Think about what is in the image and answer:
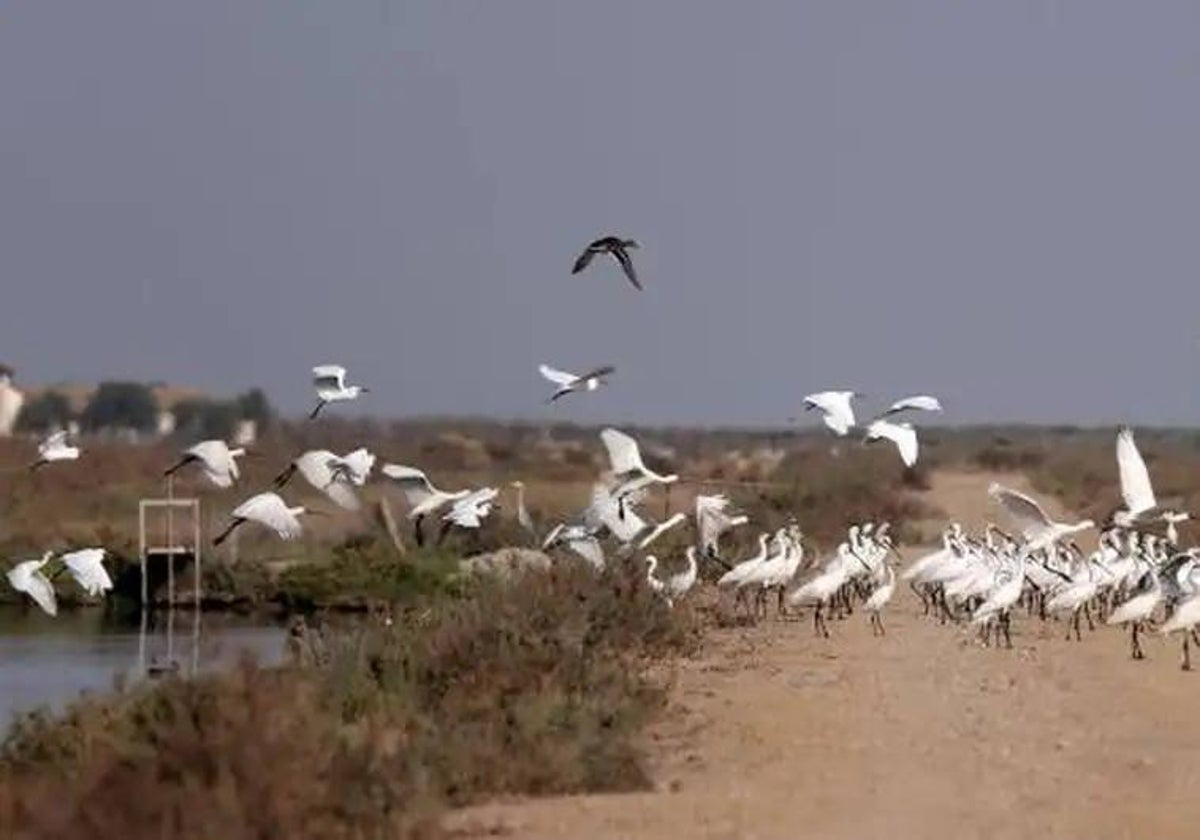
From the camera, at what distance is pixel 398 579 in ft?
131

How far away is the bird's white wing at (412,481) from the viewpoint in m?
26.2

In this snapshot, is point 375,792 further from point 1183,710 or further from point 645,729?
point 1183,710

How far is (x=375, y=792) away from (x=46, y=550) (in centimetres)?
3224

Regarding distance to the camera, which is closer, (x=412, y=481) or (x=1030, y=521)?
(x=412, y=481)

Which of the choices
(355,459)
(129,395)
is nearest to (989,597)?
(355,459)

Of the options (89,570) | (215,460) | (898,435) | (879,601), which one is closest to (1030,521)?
(879,601)

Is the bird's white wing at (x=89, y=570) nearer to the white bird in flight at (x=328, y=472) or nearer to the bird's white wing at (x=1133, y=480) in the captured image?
the white bird in flight at (x=328, y=472)

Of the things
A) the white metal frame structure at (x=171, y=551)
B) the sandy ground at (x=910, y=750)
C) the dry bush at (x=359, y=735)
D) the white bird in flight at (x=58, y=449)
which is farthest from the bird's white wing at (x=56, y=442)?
the white metal frame structure at (x=171, y=551)

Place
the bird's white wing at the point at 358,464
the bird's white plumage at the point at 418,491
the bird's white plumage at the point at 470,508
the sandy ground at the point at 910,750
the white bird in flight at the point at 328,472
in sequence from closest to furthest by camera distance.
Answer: the sandy ground at the point at 910,750
the bird's white wing at the point at 358,464
the white bird in flight at the point at 328,472
the bird's white plumage at the point at 470,508
the bird's white plumage at the point at 418,491

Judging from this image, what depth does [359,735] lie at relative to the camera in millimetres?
14297

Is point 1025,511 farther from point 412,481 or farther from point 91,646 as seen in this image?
point 91,646

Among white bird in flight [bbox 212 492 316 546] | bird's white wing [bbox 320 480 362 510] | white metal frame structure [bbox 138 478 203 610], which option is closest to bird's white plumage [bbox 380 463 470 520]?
bird's white wing [bbox 320 480 362 510]

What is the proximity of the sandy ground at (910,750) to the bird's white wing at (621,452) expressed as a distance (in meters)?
2.29

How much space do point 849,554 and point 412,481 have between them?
4.51m
